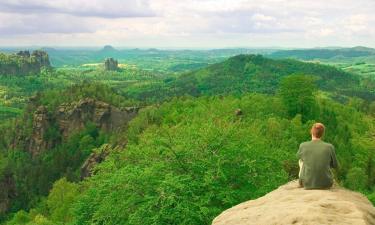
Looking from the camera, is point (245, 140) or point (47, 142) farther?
point (47, 142)

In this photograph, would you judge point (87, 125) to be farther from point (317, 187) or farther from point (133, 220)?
point (317, 187)

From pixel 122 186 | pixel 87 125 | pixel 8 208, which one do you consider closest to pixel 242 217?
pixel 122 186

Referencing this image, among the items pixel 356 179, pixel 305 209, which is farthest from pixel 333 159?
pixel 356 179

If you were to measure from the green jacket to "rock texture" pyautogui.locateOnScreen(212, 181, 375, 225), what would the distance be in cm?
44

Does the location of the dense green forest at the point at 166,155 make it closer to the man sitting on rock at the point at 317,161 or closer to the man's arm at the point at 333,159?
the man sitting on rock at the point at 317,161

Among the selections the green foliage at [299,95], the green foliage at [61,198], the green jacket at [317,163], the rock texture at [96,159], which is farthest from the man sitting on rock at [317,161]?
the rock texture at [96,159]

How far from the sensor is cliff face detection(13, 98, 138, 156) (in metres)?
166

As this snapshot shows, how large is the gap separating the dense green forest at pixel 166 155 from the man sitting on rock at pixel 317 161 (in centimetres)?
1323

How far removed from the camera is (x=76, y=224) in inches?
1608

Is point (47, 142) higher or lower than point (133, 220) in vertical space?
→ lower

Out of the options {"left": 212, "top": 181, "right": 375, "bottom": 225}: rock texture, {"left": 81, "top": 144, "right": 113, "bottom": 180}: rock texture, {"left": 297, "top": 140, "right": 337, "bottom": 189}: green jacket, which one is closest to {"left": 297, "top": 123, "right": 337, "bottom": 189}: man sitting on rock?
{"left": 297, "top": 140, "right": 337, "bottom": 189}: green jacket

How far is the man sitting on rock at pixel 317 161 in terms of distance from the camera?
18.6 m

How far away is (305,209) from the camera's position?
15.3m

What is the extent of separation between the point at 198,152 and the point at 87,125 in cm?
13255
